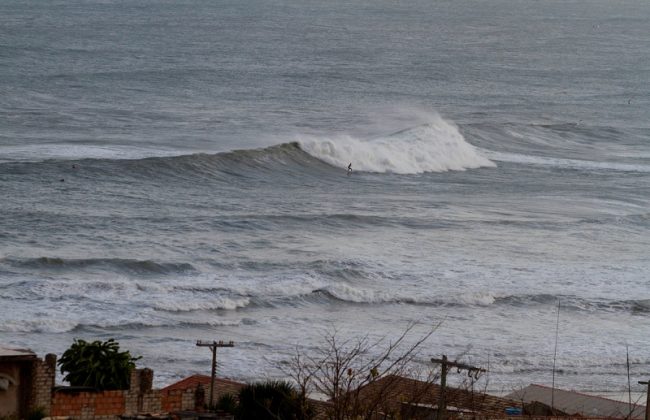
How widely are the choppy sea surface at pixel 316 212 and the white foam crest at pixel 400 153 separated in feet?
0.56

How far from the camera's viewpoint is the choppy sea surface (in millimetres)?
33219

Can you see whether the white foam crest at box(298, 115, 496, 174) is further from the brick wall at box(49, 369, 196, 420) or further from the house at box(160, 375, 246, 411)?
the brick wall at box(49, 369, 196, 420)

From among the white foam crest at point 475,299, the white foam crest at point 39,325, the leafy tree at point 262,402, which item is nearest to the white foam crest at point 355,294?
the white foam crest at point 475,299

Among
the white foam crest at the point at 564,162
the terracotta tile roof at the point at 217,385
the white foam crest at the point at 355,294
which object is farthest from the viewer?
the white foam crest at the point at 564,162

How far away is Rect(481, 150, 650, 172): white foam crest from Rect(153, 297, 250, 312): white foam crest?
3588 cm

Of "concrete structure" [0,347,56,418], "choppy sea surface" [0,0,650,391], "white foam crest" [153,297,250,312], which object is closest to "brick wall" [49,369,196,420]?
"concrete structure" [0,347,56,418]

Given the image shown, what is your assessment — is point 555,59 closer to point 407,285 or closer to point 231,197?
point 231,197

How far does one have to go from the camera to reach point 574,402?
25781 millimetres

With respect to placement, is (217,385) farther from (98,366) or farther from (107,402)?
(107,402)

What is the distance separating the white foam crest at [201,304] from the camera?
3494 cm

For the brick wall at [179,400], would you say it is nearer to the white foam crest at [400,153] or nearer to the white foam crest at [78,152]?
the white foam crest at [78,152]

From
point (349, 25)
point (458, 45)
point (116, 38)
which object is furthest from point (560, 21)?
point (116, 38)

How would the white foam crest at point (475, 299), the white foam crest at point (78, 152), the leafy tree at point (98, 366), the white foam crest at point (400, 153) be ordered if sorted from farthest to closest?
the white foam crest at point (400, 153)
the white foam crest at point (78, 152)
the white foam crest at point (475, 299)
the leafy tree at point (98, 366)

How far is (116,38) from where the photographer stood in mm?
133875
